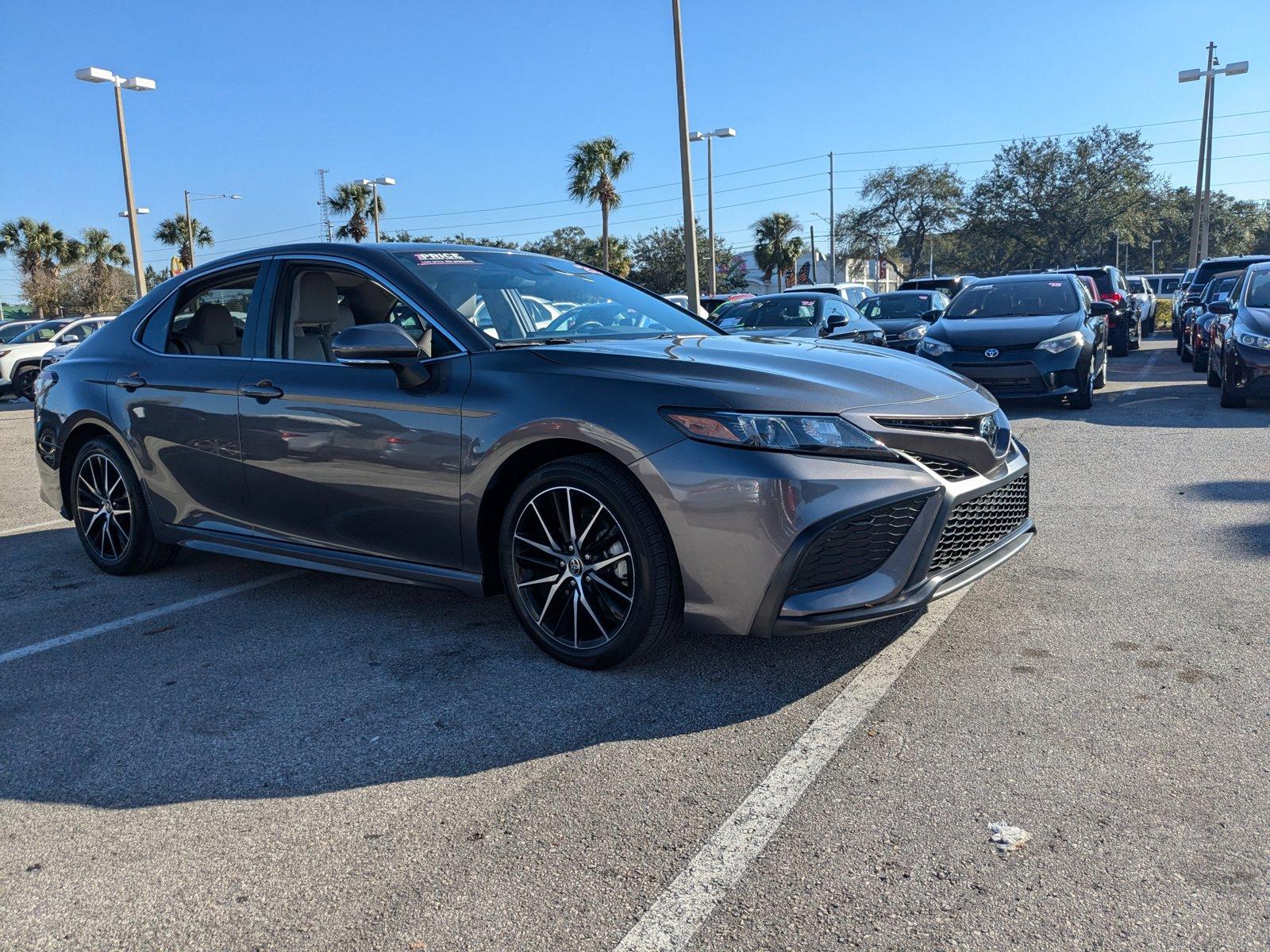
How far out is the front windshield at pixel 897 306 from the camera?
17609 millimetres

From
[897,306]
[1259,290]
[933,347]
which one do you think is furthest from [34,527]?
[897,306]

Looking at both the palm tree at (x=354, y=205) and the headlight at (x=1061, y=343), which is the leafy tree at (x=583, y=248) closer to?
the palm tree at (x=354, y=205)

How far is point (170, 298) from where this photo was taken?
520cm

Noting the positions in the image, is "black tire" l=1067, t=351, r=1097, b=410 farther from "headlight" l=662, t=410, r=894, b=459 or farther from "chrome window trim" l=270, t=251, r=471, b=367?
"chrome window trim" l=270, t=251, r=471, b=367

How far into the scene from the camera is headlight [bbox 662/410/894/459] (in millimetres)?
Answer: 3299

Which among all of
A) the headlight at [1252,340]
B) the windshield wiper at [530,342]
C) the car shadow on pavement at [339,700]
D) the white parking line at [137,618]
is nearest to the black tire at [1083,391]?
the headlight at [1252,340]

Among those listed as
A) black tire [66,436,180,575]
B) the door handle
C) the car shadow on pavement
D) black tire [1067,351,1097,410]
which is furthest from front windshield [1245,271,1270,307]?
black tire [66,436,180,575]

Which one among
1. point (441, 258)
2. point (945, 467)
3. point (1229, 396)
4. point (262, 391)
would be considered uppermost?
point (441, 258)

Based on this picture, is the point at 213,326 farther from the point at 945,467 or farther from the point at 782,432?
the point at 945,467

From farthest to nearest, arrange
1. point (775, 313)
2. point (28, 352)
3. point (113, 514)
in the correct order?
point (28, 352), point (775, 313), point (113, 514)

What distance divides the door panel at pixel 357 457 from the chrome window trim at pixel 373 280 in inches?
2.2

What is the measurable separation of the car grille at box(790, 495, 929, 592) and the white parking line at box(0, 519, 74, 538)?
5551 millimetres

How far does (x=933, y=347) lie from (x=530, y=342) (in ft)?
26.2

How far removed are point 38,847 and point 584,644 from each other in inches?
68.0
